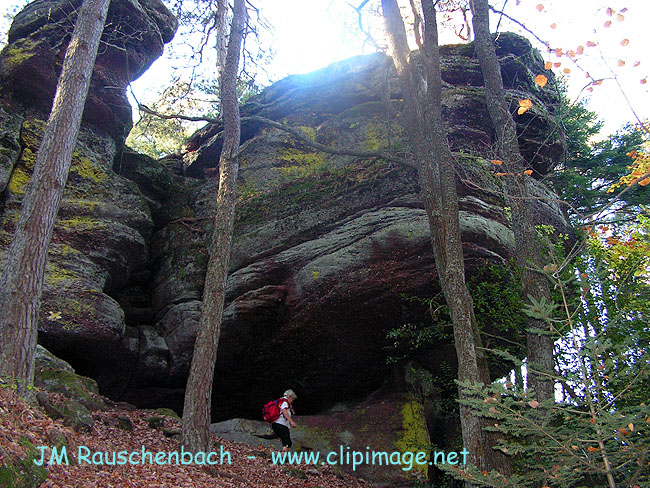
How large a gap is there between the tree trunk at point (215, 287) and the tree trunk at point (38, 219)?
2.54m

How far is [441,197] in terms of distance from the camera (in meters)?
9.02

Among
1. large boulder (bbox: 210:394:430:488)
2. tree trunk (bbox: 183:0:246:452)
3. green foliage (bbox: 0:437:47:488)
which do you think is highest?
tree trunk (bbox: 183:0:246:452)

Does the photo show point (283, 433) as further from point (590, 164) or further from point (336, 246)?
point (590, 164)

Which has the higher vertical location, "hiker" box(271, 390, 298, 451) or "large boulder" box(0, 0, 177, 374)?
"large boulder" box(0, 0, 177, 374)

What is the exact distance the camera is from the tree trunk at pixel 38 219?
22.4 ft

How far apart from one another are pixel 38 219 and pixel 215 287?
3208 mm

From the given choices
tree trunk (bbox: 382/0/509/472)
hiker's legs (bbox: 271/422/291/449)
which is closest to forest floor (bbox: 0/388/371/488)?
hiker's legs (bbox: 271/422/291/449)

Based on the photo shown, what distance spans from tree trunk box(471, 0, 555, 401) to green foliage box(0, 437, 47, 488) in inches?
236

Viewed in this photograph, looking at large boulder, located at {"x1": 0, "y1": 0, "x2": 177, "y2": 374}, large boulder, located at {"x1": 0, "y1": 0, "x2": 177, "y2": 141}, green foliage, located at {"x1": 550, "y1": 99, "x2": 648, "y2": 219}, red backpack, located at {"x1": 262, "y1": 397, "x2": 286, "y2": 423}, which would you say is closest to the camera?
red backpack, located at {"x1": 262, "y1": 397, "x2": 286, "y2": 423}

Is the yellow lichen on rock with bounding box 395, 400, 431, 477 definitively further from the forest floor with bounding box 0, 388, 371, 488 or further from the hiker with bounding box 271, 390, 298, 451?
the hiker with bounding box 271, 390, 298, 451

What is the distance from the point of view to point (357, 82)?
15.4m

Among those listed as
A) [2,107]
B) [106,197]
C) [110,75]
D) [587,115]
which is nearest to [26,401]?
[106,197]

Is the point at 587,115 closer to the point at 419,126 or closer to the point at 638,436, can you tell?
the point at 419,126

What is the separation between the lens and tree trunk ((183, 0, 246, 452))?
811 cm
